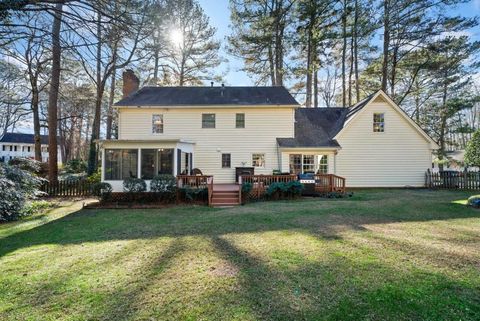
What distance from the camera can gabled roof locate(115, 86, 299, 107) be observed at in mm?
16328

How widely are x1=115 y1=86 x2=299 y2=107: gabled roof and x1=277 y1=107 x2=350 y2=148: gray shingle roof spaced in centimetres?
207

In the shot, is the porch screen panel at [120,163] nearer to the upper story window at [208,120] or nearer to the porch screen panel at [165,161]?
the porch screen panel at [165,161]

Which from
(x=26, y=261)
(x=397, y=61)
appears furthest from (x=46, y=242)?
(x=397, y=61)

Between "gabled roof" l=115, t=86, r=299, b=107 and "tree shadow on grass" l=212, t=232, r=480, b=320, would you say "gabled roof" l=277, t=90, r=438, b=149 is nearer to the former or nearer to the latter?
"gabled roof" l=115, t=86, r=299, b=107

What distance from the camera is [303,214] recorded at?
8352 mm

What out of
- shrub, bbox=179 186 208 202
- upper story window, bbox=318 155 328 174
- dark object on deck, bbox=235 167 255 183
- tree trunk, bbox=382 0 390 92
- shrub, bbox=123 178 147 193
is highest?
tree trunk, bbox=382 0 390 92

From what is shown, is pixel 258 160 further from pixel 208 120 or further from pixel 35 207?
pixel 35 207

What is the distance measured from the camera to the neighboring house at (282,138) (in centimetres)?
1593

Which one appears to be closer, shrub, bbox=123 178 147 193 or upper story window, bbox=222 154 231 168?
shrub, bbox=123 178 147 193

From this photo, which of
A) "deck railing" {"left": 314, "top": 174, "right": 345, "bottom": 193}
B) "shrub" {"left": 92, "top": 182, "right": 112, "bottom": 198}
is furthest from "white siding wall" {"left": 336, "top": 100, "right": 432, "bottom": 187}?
Answer: "shrub" {"left": 92, "top": 182, "right": 112, "bottom": 198}

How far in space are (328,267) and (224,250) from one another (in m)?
2.00

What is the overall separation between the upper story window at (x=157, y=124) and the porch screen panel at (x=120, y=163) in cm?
449

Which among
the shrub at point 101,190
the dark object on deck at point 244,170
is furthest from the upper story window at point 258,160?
the shrub at point 101,190

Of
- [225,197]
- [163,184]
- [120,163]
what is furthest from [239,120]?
[120,163]
